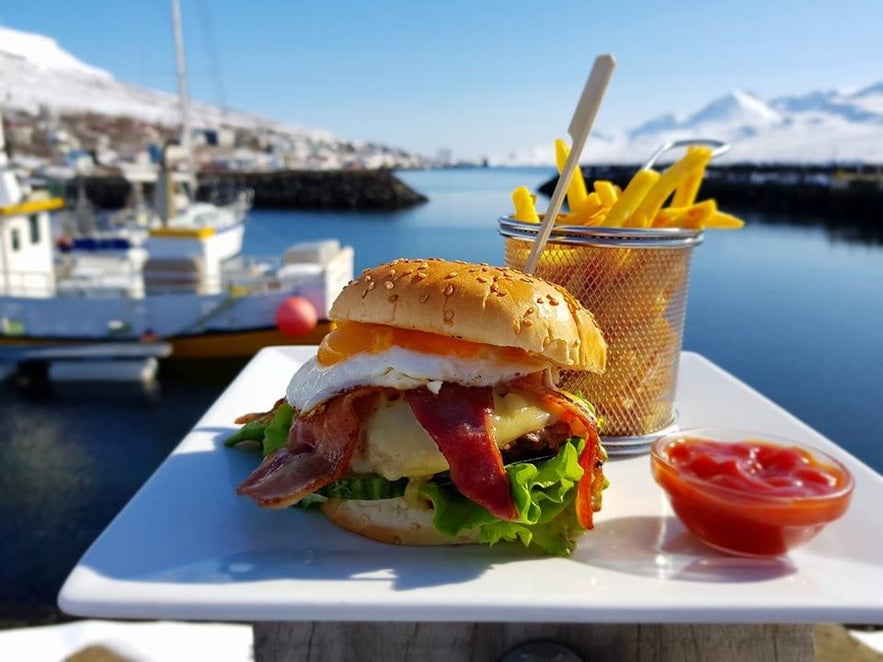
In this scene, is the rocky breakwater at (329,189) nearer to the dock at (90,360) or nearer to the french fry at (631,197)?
the dock at (90,360)

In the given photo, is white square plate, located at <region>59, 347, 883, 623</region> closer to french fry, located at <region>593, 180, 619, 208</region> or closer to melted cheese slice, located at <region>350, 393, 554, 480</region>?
melted cheese slice, located at <region>350, 393, 554, 480</region>

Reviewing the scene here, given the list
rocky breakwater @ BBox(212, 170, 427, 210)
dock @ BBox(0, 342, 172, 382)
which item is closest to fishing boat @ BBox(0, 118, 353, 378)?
dock @ BBox(0, 342, 172, 382)

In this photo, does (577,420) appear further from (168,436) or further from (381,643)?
(168,436)

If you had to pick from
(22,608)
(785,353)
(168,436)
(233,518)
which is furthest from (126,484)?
(785,353)

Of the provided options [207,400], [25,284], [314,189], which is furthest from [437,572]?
[314,189]

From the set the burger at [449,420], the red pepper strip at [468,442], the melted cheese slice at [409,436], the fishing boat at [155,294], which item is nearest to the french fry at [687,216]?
the burger at [449,420]
